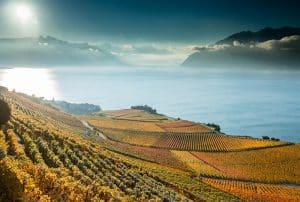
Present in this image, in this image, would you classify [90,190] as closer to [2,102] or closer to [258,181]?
[2,102]

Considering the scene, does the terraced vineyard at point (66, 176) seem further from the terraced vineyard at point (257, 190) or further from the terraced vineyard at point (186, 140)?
the terraced vineyard at point (186, 140)

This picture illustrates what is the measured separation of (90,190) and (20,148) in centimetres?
1073

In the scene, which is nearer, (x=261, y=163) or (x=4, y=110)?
(x=4, y=110)

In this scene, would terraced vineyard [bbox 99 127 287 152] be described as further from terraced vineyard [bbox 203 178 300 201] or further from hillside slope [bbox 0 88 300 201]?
terraced vineyard [bbox 203 178 300 201]

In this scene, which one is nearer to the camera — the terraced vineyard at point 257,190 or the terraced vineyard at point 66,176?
the terraced vineyard at point 66,176

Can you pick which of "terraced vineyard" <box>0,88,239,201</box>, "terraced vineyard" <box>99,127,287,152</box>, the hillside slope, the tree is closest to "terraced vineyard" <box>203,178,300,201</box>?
the hillside slope

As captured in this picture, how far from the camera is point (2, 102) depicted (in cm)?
3092

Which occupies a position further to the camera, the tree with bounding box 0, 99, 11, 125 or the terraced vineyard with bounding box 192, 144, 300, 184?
the terraced vineyard with bounding box 192, 144, 300, 184

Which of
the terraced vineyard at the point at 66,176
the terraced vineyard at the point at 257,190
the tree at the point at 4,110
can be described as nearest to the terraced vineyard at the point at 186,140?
the terraced vineyard at the point at 257,190

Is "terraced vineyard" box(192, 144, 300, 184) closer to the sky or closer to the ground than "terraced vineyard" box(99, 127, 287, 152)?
closer to the ground

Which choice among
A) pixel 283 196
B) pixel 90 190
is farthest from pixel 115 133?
pixel 90 190

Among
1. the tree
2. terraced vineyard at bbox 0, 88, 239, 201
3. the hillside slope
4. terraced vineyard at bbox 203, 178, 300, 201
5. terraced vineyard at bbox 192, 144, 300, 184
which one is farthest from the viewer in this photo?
terraced vineyard at bbox 192, 144, 300, 184

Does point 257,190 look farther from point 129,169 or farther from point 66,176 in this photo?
point 66,176

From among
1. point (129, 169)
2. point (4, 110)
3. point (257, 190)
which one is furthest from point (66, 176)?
point (257, 190)
